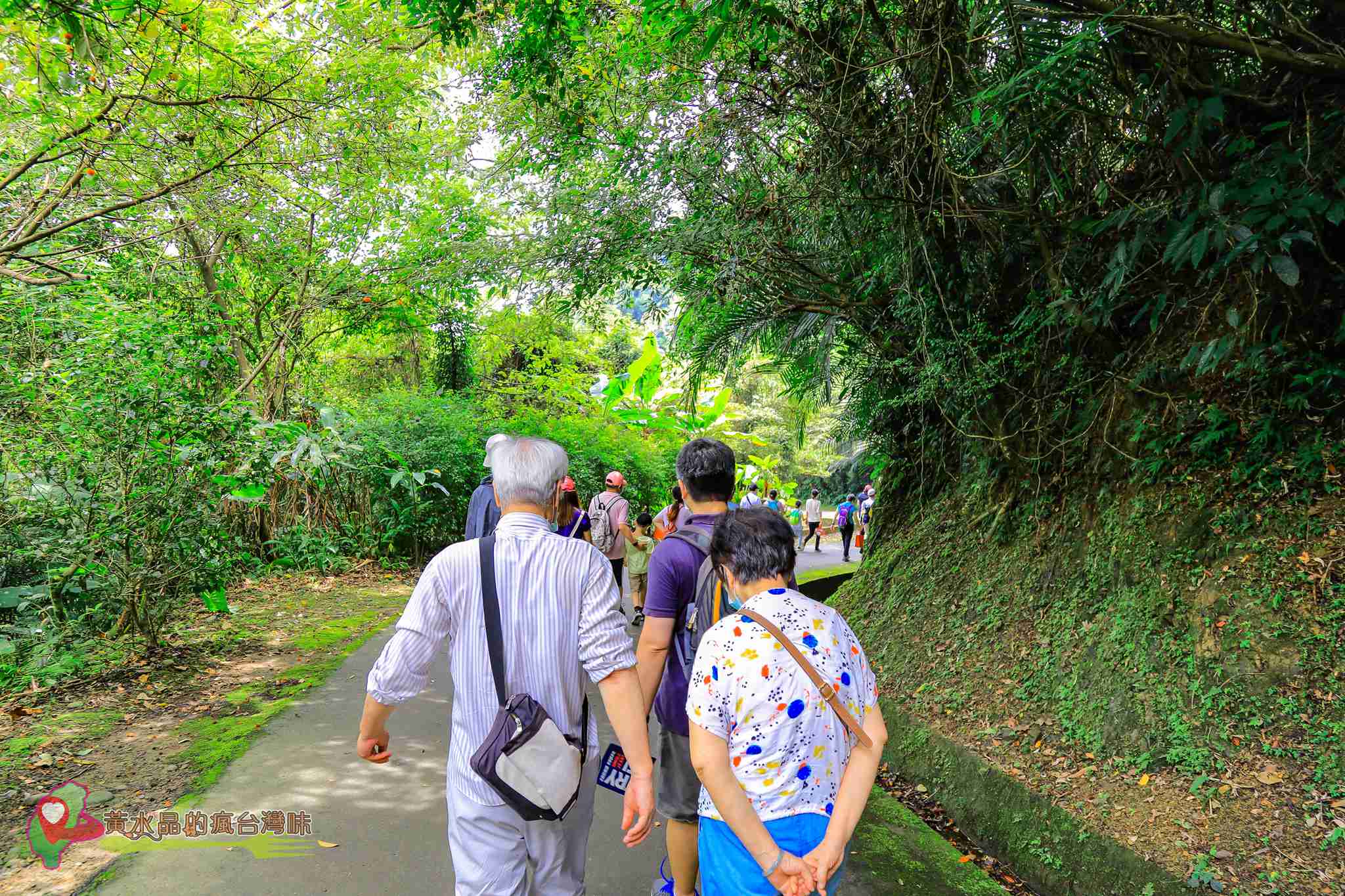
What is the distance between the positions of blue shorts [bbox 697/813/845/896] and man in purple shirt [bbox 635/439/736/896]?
0.89 m

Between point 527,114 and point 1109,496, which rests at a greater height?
point 527,114

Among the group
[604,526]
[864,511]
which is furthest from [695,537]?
[864,511]

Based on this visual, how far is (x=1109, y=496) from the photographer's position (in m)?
5.50

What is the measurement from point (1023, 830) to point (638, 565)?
5.68 metres

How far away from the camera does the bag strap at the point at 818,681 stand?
2008 mm

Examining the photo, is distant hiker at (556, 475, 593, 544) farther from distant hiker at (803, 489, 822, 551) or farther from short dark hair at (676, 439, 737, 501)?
distant hiker at (803, 489, 822, 551)

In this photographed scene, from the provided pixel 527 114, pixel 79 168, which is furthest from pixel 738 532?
pixel 527 114

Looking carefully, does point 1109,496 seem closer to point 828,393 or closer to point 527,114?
point 828,393

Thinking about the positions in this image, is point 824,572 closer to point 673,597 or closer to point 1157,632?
point 1157,632

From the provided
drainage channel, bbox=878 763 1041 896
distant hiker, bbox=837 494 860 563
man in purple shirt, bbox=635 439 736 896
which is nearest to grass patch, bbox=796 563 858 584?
distant hiker, bbox=837 494 860 563

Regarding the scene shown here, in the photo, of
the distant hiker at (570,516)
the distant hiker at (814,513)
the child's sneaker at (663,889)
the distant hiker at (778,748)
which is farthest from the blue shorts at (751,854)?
the distant hiker at (814,513)

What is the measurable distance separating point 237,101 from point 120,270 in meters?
2.68

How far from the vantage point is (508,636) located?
229 cm

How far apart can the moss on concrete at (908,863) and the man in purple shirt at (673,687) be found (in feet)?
3.37
